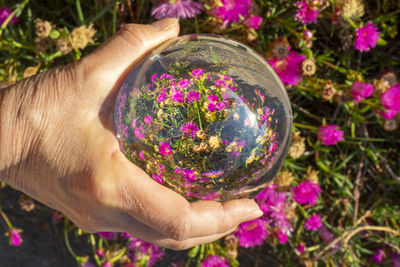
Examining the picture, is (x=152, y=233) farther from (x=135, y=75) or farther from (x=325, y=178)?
(x=325, y=178)

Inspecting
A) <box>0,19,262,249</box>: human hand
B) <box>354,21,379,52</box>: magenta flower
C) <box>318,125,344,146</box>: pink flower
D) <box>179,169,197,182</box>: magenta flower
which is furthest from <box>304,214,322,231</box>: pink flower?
<box>179,169,197,182</box>: magenta flower

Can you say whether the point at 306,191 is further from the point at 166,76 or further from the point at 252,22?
the point at 166,76

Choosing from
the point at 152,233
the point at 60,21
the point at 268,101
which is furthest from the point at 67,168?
the point at 60,21

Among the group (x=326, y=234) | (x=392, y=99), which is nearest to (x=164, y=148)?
(x=392, y=99)

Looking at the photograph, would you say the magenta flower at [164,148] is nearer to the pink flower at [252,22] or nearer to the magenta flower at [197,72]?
the magenta flower at [197,72]

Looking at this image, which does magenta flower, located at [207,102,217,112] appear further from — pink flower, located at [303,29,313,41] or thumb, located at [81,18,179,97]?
pink flower, located at [303,29,313,41]

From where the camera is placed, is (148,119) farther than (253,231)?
No
